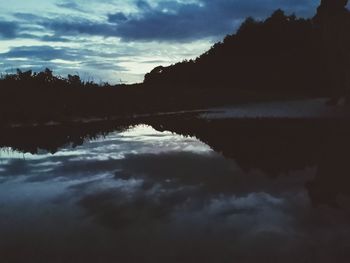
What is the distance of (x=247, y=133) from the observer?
11.8 m

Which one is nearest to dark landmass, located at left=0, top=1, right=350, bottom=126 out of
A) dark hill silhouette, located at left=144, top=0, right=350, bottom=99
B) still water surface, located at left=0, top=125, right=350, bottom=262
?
dark hill silhouette, located at left=144, top=0, right=350, bottom=99

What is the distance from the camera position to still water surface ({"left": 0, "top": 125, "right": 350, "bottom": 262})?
3611 mm

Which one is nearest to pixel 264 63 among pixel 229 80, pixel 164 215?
pixel 229 80

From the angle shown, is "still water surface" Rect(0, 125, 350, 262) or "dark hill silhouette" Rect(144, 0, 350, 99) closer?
"still water surface" Rect(0, 125, 350, 262)

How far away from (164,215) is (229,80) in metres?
35.9

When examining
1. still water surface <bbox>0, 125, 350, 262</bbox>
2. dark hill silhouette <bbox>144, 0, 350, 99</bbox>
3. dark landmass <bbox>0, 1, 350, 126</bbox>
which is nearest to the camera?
still water surface <bbox>0, 125, 350, 262</bbox>

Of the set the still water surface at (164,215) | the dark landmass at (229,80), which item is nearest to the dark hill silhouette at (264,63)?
the dark landmass at (229,80)

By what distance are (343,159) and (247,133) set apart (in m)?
4.44

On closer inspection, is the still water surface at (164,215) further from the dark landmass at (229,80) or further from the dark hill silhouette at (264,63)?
the dark hill silhouette at (264,63)

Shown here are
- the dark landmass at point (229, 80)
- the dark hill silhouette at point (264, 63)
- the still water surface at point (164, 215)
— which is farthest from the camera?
the dark hill silhouette at point (264, 63)

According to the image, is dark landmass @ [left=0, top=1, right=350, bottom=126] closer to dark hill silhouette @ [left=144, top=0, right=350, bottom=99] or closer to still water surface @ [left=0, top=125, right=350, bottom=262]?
dark hill silhouette @ [left=144, top=0, right=350, bottom=99]

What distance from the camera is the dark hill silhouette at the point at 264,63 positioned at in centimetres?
3594

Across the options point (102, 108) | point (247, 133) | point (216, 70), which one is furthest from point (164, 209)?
point (216, 70)

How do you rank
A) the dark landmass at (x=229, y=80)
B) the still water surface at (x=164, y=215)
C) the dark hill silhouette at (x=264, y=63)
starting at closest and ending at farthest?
1. the still water surface at (x=164, y=215)
2. the dark landmass at (x=229, y=80)
3. the dark hill silhouette at (x=264, y=63)
